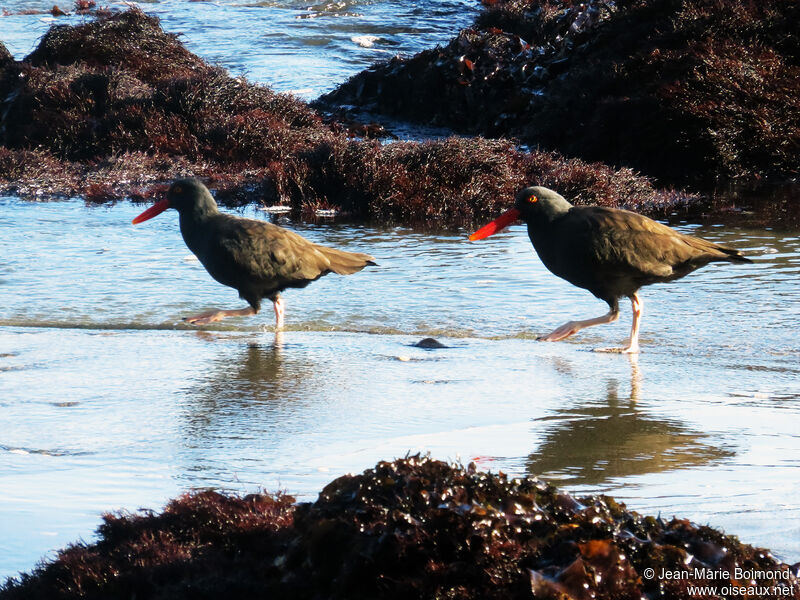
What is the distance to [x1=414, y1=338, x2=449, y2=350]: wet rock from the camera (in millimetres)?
5598

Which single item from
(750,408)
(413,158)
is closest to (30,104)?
(413,158)

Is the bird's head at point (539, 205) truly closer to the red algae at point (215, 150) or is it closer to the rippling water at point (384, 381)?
the rippling water at point (384, 381)

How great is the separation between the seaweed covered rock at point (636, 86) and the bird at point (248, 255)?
22.8 feet

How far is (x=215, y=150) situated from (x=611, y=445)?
9749 mm

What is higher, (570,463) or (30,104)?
(30,104)

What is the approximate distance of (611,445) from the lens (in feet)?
12.5

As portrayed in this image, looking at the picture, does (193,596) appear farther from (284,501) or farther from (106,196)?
(106,196)

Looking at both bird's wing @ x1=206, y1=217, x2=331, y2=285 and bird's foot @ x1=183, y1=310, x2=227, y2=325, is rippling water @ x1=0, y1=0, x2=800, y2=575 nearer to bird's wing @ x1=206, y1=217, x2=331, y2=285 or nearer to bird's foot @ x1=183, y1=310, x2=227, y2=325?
bird's foot @ x1=183, y1=310, x2=227, y2=325

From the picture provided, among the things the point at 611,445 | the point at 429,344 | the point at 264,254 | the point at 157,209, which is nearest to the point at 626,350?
the point at 429,344

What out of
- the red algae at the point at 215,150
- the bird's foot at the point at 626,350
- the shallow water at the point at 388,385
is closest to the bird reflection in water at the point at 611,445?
the shallow water at the point at 388,385

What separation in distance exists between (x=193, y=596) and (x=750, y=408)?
2809mm

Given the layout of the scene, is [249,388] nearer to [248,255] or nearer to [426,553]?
[248,255]

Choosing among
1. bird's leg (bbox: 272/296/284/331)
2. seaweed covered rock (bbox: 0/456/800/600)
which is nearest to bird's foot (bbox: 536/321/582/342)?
bird's leg (bbox: 272/296/284/331)

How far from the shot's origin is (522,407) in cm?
439
